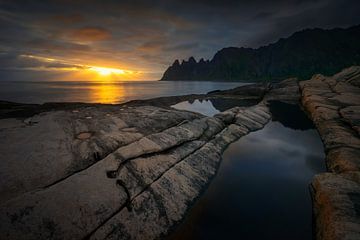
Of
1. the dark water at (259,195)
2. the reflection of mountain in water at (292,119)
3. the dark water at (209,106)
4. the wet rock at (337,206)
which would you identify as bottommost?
the dark water at (209,106)

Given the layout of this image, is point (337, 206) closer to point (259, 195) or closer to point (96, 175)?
point (259, 195)

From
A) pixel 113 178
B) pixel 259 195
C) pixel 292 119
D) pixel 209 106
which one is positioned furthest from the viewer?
pixel 209 106

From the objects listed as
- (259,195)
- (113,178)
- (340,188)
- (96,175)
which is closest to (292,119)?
(259,195)

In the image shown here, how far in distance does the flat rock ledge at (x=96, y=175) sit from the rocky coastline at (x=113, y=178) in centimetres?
3

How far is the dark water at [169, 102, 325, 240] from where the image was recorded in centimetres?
802

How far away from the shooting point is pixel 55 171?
7.61 meters

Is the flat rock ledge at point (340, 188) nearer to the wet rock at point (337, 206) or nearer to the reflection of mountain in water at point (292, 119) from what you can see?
the wet rock at point (337, 206)

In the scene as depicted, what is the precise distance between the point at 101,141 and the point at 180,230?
17.6 feet

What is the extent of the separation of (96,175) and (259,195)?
7925mm

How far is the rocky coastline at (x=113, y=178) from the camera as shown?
6215 mm

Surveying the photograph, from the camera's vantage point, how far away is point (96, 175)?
7.92m

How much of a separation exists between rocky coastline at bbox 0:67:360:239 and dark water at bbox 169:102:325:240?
644 millimetres

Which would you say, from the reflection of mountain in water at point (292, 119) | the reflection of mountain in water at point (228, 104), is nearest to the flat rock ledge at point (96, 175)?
the reflection of mountain in water at point (292, 119)

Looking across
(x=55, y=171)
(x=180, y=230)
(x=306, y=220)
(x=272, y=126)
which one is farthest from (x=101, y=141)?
(x=272, y=126)
